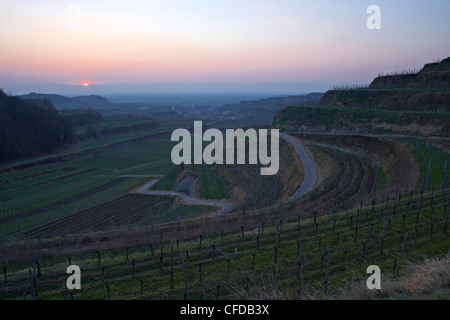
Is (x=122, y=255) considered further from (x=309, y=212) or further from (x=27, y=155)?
(x=27, y=155)

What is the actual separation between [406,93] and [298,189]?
82.0ft

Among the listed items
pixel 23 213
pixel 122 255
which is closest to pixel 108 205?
pixel 23 213

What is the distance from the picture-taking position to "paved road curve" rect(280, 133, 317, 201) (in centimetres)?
2336

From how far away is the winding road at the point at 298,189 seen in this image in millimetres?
23983

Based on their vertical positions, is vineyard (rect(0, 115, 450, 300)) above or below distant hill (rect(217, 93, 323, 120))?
below

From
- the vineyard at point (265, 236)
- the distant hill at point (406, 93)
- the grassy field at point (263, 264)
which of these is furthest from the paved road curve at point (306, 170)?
the distant hill at point (406, 93)

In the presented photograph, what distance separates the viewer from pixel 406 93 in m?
39.6

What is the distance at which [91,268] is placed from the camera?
1059 centimetres

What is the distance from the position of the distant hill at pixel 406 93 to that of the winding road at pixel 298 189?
12708 millimetres

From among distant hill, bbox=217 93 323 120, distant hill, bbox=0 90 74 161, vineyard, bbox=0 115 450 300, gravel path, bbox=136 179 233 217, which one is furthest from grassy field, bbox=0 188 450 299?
distant hill, bbox=217 93 323 120

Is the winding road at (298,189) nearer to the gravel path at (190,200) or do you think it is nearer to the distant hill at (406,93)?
the gravel path at (190,200)

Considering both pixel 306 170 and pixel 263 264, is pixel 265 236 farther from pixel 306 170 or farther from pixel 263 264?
pixel 306 170

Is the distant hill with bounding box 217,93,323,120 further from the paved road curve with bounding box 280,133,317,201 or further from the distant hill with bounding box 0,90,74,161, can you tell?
the paved road curve with bounding box 280,133,317,201

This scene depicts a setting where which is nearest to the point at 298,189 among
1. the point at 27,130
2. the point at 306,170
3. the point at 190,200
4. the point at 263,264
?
the point at 306,170
